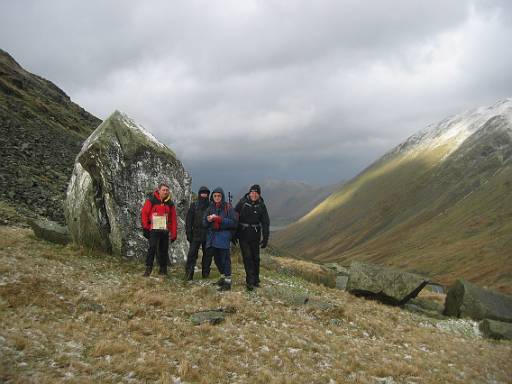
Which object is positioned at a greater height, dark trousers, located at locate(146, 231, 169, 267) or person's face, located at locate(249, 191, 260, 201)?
person's face, located at locate(249, 191, 260, 201)

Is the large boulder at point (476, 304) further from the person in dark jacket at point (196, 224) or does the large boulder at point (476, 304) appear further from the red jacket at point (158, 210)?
the red jacket at point (158, 210)

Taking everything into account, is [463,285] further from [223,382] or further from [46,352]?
[46,352]

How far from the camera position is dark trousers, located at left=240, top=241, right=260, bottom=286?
63.0 feet

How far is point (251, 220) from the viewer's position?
18969mm

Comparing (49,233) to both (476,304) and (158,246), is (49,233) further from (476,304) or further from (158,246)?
(476,304)

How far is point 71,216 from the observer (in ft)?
77.0

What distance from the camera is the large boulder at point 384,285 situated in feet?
79.5

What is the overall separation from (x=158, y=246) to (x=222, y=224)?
396 centimetres

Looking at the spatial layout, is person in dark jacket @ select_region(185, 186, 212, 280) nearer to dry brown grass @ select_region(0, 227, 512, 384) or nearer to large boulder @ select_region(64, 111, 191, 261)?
dry brown grass @ select_region(0, 227, 512, 384)

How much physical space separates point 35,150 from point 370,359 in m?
44.3

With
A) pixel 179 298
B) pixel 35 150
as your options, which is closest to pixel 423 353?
pixel 179 298

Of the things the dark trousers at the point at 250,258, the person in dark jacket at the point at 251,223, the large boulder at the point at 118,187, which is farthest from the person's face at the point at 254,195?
the large boulder at the point at 118,187

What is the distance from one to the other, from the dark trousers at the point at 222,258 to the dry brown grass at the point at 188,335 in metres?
0.95

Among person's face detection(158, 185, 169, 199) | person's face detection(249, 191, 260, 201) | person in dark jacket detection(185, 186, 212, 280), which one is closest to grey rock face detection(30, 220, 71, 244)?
person's face detection(158, 185, 169, 199)
